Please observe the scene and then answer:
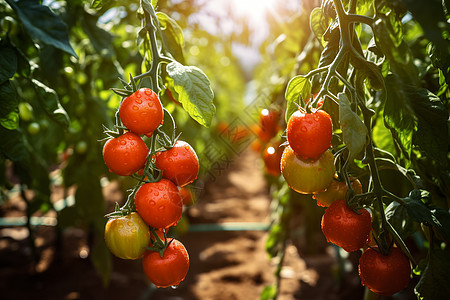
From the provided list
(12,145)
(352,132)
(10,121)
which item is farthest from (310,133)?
(12,145)

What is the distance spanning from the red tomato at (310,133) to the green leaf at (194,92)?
0.47 feet

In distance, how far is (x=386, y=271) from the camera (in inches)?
24.8

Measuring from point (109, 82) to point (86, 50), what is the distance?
0.35 meters

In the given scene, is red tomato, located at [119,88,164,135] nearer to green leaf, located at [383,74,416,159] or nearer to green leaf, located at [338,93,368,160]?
green leaf, located at [338,93,368,160]

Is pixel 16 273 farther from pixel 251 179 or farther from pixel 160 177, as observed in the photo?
pixel 251 179

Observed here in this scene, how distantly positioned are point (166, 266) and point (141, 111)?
269 mm

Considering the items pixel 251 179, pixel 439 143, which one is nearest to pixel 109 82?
pixel 439 143

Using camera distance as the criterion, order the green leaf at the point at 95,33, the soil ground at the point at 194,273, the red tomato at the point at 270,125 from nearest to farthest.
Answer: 1. the green leaf at the point at 95,33
2. the red tomato at the point at 270,125
3. the soil ground at the point at 194,273

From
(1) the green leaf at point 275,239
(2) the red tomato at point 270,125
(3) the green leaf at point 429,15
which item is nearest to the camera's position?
(3) the green leaf at point 429,15

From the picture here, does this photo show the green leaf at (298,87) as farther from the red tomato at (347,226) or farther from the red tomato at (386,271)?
the red tomato at (386,271)

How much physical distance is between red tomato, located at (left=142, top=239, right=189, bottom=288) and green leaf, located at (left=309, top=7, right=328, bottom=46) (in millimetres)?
522

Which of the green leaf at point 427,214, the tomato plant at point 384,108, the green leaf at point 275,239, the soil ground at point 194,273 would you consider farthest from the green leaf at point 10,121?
the soil ground at point 194,273

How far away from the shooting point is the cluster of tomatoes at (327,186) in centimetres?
59

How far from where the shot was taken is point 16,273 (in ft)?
7.36
